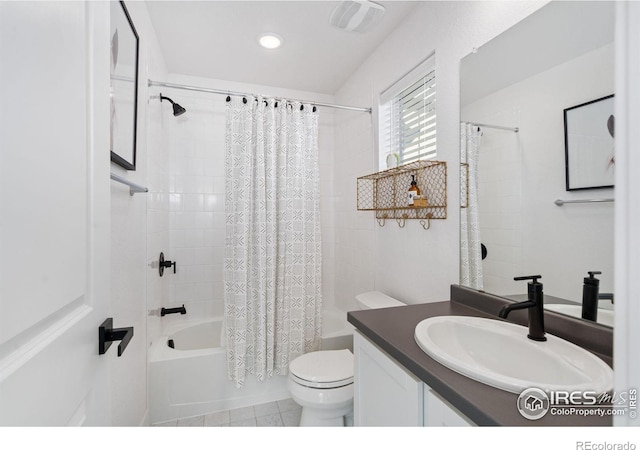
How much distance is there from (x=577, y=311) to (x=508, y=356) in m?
0.27

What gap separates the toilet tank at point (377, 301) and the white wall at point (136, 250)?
50.5 inches

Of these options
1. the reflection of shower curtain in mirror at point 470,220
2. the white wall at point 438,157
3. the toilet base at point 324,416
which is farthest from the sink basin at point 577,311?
the toilet base at point 324,416

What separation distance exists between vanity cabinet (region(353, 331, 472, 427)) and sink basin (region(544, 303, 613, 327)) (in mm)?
586

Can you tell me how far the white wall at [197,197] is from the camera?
248 cm

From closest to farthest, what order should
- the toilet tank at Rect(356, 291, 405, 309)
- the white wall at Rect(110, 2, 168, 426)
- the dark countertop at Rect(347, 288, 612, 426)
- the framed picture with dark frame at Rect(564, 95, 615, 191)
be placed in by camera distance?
the dark countertop at Rect(347, 288, 612, 426)
the framed picture with dark frame at Rect(564, 95, 615, 191)
the white wall at Rect(110, 2, 168, 426)
the toilet tank at Rect(356, 291, 405, 309)

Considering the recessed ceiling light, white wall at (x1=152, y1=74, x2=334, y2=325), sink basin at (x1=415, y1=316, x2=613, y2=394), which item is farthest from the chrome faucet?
white wall at (x1=152, y1=74, x2=334, y2=325)

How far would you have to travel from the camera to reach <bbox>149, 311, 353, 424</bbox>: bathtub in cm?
179

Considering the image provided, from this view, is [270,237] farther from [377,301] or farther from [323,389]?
[323,389]

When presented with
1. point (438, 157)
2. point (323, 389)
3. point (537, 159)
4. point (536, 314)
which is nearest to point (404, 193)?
point (438, 157)

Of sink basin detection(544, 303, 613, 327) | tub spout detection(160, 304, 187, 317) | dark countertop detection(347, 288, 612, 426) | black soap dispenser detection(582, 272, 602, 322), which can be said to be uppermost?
black soap dispenser detection(582, 272, 602, 322)

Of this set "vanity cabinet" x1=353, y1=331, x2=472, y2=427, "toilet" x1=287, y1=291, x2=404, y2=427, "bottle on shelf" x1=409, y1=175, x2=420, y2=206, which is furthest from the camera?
"bottle on shelf" x1=409, y1=175, x2=420, y2=206

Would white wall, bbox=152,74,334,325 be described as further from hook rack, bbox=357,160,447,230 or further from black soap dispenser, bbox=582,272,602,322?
black soap dispenser, bbox=582,272,602,322

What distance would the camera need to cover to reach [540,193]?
1.06 meters
